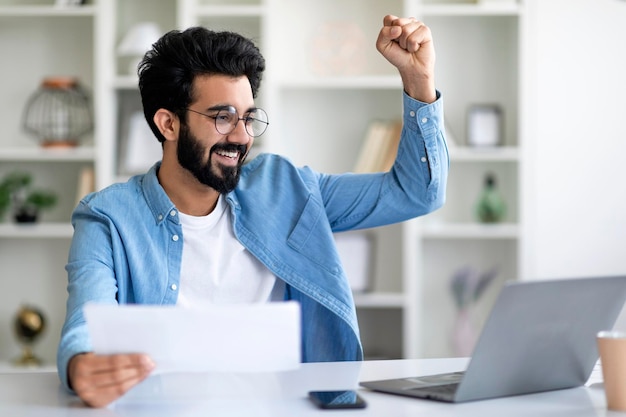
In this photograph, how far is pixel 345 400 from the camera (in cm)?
125

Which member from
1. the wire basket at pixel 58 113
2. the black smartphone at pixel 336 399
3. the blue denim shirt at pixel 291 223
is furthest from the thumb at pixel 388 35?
the wire basket at pixel 58 113

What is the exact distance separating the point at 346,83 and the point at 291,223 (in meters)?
1.70

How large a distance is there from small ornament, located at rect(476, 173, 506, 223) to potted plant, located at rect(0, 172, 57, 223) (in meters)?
1.72

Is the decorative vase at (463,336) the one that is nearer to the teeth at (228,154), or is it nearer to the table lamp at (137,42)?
the table lamp at (137,42)

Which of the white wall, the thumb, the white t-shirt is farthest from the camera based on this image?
the white wall

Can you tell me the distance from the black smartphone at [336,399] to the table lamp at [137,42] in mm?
2514

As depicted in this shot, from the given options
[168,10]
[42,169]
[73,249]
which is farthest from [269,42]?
[73,249]

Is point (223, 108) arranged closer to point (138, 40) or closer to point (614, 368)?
point (614, 368)

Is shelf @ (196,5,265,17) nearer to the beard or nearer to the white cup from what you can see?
the beard

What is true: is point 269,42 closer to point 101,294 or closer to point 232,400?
point 101,294

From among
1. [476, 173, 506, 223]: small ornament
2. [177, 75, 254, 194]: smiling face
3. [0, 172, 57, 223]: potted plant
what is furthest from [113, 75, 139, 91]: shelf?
[177, 75, 254, 194]: smiling face

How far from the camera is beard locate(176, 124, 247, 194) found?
1.95 metres

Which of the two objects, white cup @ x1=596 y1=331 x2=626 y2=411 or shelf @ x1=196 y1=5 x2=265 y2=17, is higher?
shelf @ x1=196 y1=5 x2=265 y2=17

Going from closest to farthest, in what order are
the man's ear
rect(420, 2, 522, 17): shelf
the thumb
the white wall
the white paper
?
→ the white paper, the thumb, the man's ear, rect(420, 2, 522, 17): shelf, the white wall
